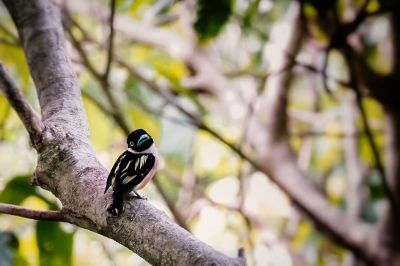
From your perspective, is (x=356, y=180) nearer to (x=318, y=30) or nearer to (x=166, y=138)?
(x=318, y=30)

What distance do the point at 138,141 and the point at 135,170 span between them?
1.6 inches

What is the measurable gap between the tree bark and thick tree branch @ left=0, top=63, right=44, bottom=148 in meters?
0.01

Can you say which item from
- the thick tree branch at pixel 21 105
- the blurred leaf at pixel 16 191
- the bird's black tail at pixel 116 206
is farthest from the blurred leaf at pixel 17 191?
the bird's black tail at pixel 116 206

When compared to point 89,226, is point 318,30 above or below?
above

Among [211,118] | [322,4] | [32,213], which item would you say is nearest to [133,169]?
[32,213]

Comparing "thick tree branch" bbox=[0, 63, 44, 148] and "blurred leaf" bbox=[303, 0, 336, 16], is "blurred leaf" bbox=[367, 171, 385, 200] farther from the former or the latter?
"thick tree branch" bbox=[0, 63, 44, 148]

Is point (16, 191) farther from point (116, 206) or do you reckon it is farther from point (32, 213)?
point (116, 206)

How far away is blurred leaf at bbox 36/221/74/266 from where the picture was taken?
3.87 feet

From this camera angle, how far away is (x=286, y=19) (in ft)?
7.05

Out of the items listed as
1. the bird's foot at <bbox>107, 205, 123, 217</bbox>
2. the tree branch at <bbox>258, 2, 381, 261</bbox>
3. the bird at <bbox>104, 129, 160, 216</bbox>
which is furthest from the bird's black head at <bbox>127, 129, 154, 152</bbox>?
the tree branch at <bbox>258, 2, 381, 261</bbox>

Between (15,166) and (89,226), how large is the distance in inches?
50.2

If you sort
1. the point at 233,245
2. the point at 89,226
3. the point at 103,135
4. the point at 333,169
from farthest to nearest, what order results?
the point at 333,169
the point at 233,245
the point at 103,135
the point at 89,226

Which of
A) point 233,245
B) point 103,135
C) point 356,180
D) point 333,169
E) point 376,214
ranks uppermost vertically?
point 333,169

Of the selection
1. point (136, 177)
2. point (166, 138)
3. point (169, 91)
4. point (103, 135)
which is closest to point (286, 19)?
point (169, 91)
